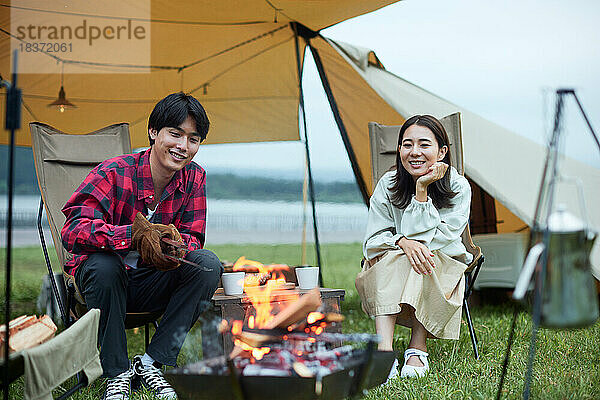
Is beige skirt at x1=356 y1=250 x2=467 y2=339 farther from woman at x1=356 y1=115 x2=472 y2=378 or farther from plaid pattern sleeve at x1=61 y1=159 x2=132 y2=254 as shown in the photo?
plaid pattern sleeve at x1=61 y1=159 x2=132 y2=254

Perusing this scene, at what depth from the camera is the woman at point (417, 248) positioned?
194 cm

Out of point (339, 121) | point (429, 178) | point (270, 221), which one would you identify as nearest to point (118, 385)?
point (429, 178)

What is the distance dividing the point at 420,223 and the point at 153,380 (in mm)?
1000

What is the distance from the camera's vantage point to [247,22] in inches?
124

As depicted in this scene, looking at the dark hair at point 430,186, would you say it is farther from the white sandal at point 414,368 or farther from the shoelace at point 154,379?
the shoelace at point 154,379

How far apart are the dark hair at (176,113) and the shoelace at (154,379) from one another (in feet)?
2.45

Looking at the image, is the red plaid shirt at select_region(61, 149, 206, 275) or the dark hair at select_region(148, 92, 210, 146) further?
the dark hair at select_region(148, 92, 210, 146)

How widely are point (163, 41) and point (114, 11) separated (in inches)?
14.1

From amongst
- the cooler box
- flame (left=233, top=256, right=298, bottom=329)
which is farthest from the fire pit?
the cooler box

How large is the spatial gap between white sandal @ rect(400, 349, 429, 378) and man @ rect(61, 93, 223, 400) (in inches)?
27.0

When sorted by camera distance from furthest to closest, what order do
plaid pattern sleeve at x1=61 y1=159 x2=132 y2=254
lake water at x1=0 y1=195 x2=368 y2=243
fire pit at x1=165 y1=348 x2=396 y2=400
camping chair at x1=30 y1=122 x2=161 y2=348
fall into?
lake water at x1=0 y1=195 x2=368 y2=243 < camping chair at x1=30 y1=122 x2=161 y2=348 < plaid pattern sleeve at x1=61 y1=159 x2=132 y2=254 < fire pit at x1=165 y1=348 x2=396 y2=400

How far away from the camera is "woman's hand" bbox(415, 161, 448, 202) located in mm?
1938

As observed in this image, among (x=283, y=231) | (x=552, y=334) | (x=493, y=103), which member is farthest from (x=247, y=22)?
(x=493, y=103)

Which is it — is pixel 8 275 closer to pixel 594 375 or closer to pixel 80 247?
pixel 80 247
